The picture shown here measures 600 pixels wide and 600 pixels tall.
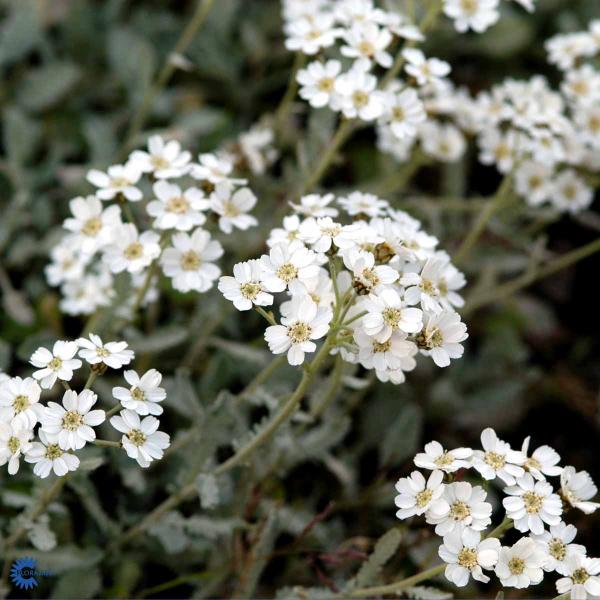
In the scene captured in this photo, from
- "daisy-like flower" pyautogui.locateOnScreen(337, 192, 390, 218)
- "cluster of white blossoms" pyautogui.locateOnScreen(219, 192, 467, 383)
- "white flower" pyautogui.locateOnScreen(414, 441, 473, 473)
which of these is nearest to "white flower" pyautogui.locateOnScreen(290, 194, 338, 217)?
"daisy-like flower" pyautogui.locateOnScreen(337, 192, 390, 218)

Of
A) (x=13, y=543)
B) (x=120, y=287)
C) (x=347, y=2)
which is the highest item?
(x=347, y=2)

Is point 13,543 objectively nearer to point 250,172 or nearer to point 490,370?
point 250,172

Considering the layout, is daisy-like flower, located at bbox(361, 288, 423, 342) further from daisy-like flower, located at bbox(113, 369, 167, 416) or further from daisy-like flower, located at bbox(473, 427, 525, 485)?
daisy-like flower, located at bbox(113, 369, 167, 416)

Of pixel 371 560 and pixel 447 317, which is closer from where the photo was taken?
pixel 447 317

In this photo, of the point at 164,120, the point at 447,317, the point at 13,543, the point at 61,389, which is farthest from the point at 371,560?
the point at 164,120

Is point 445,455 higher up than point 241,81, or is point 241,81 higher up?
point 445,455

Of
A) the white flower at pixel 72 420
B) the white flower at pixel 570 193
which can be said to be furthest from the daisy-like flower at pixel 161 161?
the white flower at pixel 570 193

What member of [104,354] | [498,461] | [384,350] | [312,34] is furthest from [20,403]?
[312,34]

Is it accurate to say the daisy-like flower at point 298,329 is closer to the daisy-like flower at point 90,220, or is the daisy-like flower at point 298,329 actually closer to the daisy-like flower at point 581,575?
the daisy-like flower at point 581,575

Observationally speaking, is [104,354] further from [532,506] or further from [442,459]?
[532,506]
